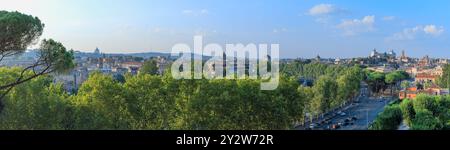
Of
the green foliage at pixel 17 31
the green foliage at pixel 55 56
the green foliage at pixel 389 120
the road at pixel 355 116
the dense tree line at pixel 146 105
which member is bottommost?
the road at pixel 355 116

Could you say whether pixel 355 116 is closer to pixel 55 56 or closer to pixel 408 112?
pixel 408 112

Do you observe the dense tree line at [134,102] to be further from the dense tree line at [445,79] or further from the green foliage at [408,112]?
the dense tree line at [445,79]

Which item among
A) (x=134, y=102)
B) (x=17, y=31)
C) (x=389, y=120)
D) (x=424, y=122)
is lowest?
(x=389, y=120)

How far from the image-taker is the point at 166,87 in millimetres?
15719

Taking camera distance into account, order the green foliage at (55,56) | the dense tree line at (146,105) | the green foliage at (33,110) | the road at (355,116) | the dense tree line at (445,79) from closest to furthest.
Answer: the green foliage at (55,56), the green foliage at (33,110), the dense tree line at (146,105), the road at (355,116), the dense tree line at (445,79)

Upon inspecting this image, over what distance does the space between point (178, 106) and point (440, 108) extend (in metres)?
10.4

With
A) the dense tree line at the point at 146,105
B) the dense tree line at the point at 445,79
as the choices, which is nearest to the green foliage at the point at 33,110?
the dense tree line at the point at 146,105

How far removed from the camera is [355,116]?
112ft

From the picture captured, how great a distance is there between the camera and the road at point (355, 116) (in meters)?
28.3

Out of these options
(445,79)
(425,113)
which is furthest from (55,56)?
(445,79)
